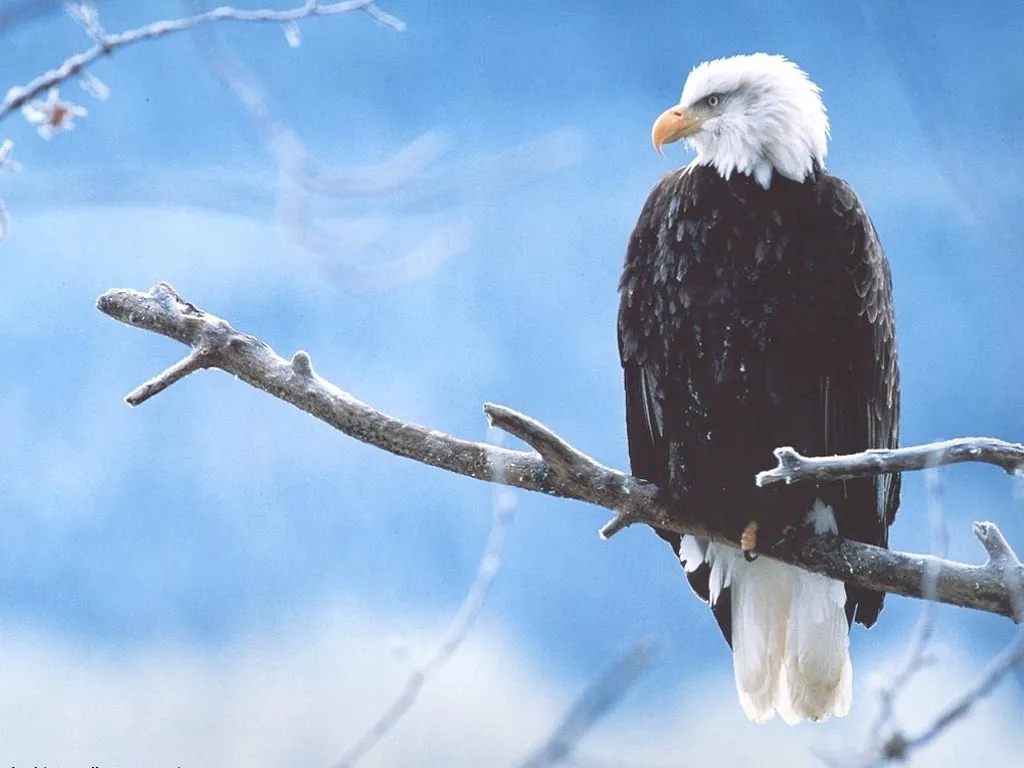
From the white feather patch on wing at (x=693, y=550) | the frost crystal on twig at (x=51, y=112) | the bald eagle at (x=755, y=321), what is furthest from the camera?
the white feather patch on wing at (x=693, y=550)

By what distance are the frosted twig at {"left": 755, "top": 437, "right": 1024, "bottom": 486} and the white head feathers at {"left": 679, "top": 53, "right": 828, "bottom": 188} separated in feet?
2.66

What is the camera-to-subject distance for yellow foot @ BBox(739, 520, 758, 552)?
259 centimetres

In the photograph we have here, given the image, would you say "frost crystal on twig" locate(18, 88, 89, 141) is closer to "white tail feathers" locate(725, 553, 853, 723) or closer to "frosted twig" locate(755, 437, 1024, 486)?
"frosted twig" locate(755, 437, 1024, 486)

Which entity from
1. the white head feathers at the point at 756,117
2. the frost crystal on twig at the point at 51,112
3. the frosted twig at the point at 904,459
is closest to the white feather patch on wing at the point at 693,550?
the white head feathers at the point at 756,117

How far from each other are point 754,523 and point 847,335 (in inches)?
16.7

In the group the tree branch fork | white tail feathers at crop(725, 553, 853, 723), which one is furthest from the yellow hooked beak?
white tail feathers at crop(725, 553, 853, 723)

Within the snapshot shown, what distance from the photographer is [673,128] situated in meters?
2.75

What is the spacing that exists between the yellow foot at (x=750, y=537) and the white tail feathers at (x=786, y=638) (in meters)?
0.28

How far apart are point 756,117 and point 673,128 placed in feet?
0.58

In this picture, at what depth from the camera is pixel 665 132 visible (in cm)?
275

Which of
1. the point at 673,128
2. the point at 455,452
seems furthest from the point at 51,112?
the point at 673,128

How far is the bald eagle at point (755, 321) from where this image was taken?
2.48 m

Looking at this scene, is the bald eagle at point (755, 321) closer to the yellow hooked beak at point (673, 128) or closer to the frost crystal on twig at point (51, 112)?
the yellow hooked beak at point (673, 128)

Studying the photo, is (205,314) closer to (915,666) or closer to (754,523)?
(754,523)
